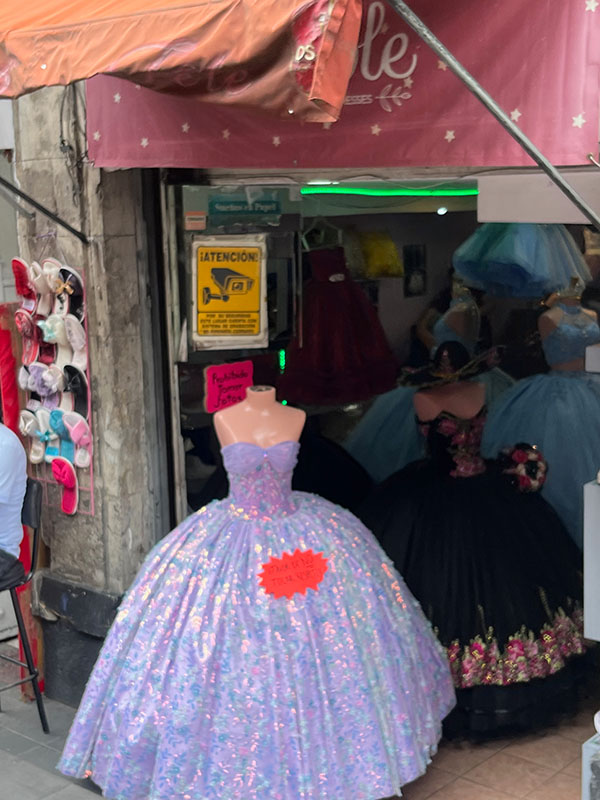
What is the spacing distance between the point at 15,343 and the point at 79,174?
927 mm

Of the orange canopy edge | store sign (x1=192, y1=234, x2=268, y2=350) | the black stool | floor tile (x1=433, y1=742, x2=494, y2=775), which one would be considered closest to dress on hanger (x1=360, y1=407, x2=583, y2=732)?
floor tile (x1=433, y1=742, x2=494, y2=775)

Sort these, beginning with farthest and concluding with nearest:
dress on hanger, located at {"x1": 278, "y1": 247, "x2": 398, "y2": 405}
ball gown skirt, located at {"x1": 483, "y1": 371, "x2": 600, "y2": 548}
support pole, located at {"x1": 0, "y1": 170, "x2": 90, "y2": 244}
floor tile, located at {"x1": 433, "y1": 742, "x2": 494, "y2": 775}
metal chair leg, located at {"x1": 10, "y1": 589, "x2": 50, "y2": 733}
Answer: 1. dress on hanger, located at {"x1": 278, "y1": 247, "x2": 398, "y2": 405}
2. ball gown skirt, located at {"x1": 483, "y1": 371, "x2": 600, "y2": 548}
3. metal chair leg, located at {"x1": 10, "y1": 589, "x2": 50, "y2": 733}
4. support pole, located at {"x1": 0, "y1": 170, "x2": 90, "y2": 244}
5. floor tile, located at {"x1": 433, "y1": 742, "x2": 494, "y2": 775}

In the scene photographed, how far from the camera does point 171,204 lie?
512 centimetres

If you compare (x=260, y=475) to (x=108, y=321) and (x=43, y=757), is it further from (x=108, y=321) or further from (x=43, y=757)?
(x=43, y=757)

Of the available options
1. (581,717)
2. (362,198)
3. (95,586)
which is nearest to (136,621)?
(95,586)

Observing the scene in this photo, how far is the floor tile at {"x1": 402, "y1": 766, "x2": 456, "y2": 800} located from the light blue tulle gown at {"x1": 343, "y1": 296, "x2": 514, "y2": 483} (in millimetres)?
2061

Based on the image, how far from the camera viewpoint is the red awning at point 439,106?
11.2 ft

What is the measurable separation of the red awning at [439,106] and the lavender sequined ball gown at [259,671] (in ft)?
3.85

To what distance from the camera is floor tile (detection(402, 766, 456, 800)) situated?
14.9ft

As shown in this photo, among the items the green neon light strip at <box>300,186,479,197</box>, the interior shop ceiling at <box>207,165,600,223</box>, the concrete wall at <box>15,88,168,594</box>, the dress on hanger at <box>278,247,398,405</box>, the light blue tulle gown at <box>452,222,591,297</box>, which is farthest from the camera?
the dress on hanger at <box>278,247,398,405</box>

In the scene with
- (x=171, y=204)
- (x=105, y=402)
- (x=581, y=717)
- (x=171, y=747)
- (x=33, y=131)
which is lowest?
(x=581, y=717)

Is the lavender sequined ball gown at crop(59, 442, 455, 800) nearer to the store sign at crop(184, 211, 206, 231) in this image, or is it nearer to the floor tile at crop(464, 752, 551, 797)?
the floor tile at crop(464, 752, 551, 797)

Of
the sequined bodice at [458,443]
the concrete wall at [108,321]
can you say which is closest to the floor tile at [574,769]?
the sequined bodice at [458,443]

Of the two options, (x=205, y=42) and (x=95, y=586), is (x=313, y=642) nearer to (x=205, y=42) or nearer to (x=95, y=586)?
(x=95, y=586)
